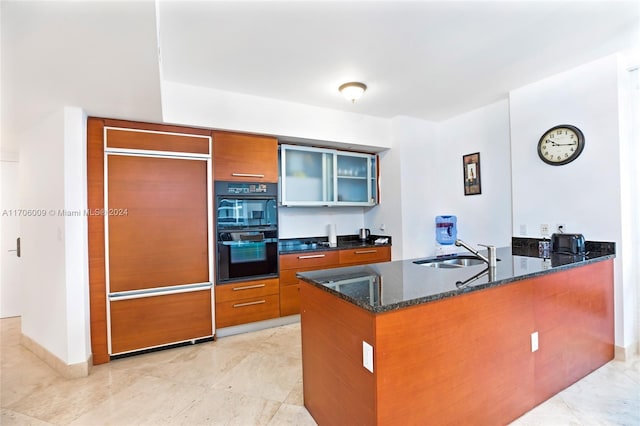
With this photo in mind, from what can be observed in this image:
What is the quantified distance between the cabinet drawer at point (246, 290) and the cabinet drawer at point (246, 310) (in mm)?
36

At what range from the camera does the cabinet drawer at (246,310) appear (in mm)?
2988

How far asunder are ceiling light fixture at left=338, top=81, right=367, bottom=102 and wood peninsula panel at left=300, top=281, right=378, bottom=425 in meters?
1.96

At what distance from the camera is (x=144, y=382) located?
2.24 metres

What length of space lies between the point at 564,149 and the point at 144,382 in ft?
13.1

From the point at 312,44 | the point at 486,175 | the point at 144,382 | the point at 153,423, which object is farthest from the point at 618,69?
the point at 144,382

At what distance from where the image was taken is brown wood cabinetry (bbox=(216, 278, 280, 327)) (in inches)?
118

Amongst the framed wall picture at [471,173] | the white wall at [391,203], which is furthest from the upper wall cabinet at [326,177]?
the framed wall picture at [471,173]

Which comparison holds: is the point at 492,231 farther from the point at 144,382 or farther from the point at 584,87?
the point at 144,382

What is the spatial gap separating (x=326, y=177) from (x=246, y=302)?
177cm

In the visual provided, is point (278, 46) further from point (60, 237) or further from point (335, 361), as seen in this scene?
point (60, 237)

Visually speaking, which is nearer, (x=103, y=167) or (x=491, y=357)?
(x=491, y=357)

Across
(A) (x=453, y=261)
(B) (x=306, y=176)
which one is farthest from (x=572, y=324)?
(B) (x=306, y=176)

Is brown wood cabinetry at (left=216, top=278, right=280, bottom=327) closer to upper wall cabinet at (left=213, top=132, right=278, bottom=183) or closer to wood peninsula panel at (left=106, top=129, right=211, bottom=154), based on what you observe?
upper wall cabinet at (left=213, top=132, right=278, bottom=183)

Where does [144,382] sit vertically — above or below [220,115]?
below
